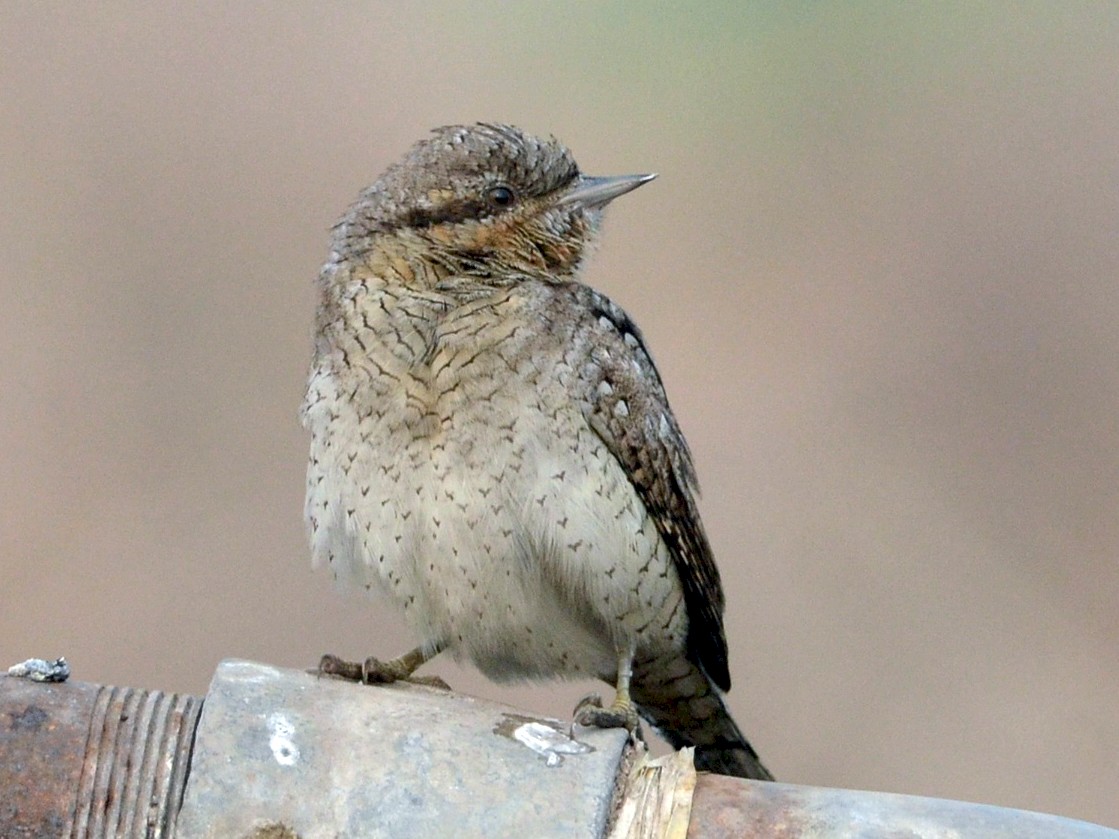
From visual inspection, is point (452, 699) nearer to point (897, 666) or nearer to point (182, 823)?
point (182, 823)

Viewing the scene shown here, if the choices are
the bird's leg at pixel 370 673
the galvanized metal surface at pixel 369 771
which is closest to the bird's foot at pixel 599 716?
the bird's leg at pixel 370 673

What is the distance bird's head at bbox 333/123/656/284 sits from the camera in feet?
9.43

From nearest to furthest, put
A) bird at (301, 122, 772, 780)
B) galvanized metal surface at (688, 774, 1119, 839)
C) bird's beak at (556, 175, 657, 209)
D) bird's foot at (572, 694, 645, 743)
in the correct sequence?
galvanized metal surface at (688, 774, 1119, 839), bird's foot at (572, 694, 645, 743), bird at (301, 122, 772, 780), bird's beak at (556, 175, 657, 209)

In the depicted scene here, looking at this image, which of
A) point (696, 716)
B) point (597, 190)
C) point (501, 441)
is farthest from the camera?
point (696, 716)

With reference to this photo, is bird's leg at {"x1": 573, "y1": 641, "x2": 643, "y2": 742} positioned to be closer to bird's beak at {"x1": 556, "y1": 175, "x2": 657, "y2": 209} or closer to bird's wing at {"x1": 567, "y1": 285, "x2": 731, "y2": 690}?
bird's wing at {"x1": 567, "y1": 285, "x2": 731, "y2": 690}

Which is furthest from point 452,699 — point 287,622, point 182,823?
point 287,622

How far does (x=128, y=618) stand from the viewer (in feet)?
14.4

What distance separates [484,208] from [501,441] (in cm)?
45

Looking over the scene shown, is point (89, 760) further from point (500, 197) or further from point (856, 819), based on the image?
point (500, 197)

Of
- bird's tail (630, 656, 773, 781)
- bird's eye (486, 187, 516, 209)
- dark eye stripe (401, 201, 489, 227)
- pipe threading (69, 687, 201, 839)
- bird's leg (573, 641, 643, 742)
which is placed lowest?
bird's tail (630, 656, 773, 781)

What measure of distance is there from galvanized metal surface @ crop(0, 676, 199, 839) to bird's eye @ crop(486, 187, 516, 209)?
131 cm

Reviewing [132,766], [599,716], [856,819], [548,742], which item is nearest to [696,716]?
[599,716]

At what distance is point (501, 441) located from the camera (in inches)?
106

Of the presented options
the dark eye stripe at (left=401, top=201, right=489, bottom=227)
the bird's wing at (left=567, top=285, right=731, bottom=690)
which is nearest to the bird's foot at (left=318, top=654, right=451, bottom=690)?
the bird's wing at (left=567, top=285, right=731, bottom=690)
